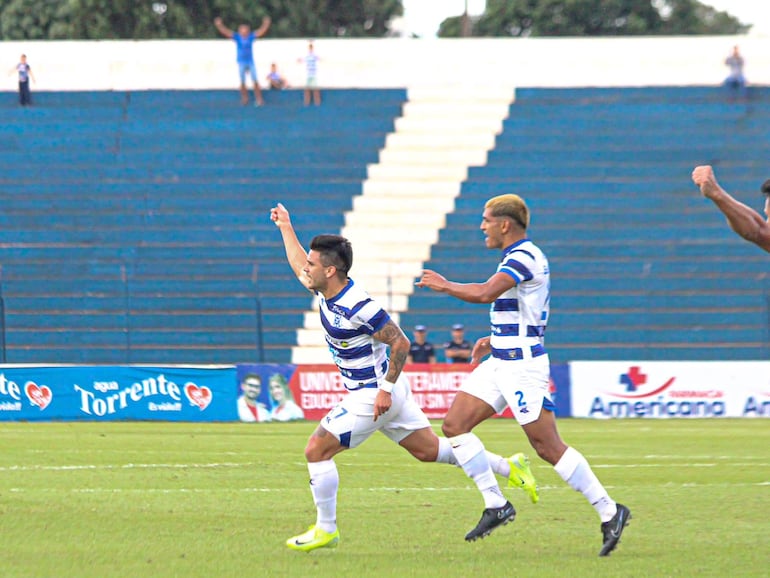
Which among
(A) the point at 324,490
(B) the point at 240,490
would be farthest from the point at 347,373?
(B) the point at 240,490

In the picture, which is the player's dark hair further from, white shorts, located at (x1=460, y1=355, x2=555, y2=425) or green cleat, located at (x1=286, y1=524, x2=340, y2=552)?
green cleat, located at (x1=286, y1=524, x2=340, y2=552)

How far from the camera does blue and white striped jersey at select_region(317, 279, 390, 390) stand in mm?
8484

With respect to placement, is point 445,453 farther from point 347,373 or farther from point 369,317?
point 369,317

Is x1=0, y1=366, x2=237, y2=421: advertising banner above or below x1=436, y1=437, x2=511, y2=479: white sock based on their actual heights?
below

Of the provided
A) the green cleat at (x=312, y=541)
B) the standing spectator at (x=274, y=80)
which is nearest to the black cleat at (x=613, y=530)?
the green cleat at (x=312, y=541)

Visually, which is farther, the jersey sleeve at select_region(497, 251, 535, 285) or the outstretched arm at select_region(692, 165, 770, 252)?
the jersey sleeve at select_region(497, 251, 535, 285)

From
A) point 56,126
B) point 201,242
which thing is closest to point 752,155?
point 201,242

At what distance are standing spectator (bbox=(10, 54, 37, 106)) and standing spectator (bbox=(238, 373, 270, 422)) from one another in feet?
52.4

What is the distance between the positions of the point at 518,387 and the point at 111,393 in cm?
1544

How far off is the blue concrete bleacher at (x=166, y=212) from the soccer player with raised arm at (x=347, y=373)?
1896cm

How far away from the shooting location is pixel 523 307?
8609mm

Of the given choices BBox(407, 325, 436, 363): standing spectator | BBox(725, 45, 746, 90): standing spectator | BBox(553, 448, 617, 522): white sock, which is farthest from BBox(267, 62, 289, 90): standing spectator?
BBox(553, 448, 617, 522): white sock

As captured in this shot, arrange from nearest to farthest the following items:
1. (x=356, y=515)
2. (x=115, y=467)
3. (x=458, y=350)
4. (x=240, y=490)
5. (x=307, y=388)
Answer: (x=356, y=515), (x=240, y=490), (x=115, y=467), (x=307, y=388), (x=458, y=350)

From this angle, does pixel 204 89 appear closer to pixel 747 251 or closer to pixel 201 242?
pixel 201 242
